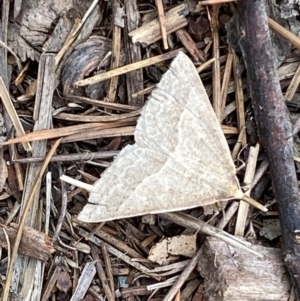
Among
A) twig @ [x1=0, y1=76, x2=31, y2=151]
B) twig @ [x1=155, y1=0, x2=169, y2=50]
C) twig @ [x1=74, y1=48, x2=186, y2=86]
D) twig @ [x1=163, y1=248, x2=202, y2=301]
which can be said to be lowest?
twig @ [x1=163, y1=248, x2=202, y2=301]

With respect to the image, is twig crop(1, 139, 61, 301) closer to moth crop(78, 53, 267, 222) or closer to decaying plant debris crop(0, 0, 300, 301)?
decaying plant debris crop(0, 0, 300, 301)

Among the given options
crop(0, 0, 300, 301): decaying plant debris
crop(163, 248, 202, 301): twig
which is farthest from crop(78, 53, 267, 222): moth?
A: crop(163, 248, 202, 301): twig

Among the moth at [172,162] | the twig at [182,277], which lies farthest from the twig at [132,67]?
the twig at [182,277]

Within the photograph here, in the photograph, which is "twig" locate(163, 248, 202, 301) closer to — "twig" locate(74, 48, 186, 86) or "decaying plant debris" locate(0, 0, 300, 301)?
"decaying plant debris" locate(0, 0, 300, 301)

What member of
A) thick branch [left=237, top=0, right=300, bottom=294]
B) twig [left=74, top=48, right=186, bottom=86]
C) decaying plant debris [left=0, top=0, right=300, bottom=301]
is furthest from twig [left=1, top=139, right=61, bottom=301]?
thick branch [left=237, top=0, right=300, bottom=294]

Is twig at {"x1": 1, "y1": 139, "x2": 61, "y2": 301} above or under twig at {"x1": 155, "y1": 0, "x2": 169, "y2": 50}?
under

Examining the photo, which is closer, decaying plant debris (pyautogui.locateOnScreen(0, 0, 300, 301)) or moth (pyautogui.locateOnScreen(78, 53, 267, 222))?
moth (pyautogui.locateOnScreen(78, 53, 267, 222))

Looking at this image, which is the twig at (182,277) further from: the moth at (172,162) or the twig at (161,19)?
the twig at (161,19)
